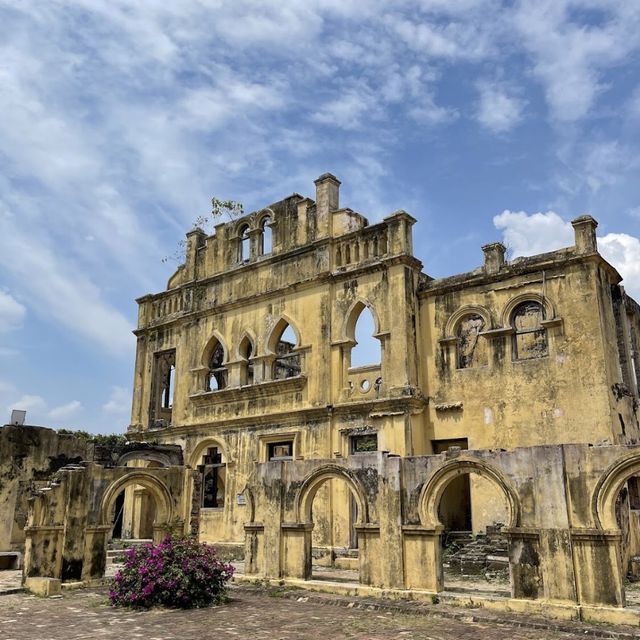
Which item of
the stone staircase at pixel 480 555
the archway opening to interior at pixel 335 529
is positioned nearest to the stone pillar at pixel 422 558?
the stone staircase at pixel 480 555

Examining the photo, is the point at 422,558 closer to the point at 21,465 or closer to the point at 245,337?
the point at 245,337

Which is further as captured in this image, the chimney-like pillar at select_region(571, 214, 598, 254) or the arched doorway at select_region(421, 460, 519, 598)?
the chimney-like pillar at select_region(571, 214, 598, 254)

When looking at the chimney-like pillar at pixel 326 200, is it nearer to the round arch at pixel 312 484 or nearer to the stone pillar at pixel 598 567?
the round arch at pixel 312 484

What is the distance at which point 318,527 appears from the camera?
17.4 m

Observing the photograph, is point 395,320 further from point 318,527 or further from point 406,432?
point 318,527

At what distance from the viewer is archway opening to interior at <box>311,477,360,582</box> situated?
16641 mm

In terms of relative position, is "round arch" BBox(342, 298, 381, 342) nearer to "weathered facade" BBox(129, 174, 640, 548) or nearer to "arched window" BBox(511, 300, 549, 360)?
"weathered facade" BBox(129, 174, 640, 548)

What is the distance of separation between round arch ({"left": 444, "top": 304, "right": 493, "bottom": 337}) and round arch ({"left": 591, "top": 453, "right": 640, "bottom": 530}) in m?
6.77

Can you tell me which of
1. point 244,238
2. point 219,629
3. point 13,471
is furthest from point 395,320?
point 13,471

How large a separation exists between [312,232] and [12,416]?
33.8 ft

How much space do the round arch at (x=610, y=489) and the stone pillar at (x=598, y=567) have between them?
0.68ft

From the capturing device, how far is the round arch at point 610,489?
33.7 feet

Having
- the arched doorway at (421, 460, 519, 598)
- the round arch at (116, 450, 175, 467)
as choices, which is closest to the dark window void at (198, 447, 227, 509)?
the round arch at (116, 450, 175, 467)

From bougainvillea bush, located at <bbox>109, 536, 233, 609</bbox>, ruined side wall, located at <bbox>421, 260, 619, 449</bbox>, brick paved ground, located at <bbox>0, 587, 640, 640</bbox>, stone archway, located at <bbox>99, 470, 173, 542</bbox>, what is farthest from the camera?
ruined side wall, located at <bbox>421, 260, 619, 449</bbox>
